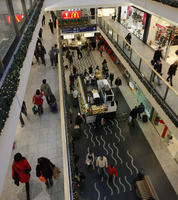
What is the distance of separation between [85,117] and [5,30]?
8515 mm

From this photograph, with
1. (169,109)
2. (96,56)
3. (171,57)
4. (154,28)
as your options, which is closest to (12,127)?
(169,109)

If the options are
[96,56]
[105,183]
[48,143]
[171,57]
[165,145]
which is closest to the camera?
[48,143]

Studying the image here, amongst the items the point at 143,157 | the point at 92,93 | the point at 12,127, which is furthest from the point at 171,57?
the point at 12,127

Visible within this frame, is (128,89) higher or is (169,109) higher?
(169,109)

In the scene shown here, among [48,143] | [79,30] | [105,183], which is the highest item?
[79,30]

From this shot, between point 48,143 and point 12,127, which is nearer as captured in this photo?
point 12,127

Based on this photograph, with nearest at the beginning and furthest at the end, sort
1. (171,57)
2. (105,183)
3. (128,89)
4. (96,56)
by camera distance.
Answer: (105,183) → (171,57) → (128,89) → (96,56)

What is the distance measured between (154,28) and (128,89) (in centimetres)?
537

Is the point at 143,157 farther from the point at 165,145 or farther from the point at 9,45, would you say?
the point at 9,45

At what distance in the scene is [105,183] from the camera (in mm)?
8562

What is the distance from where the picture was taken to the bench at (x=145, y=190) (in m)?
7.43

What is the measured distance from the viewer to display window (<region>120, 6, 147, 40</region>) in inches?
668

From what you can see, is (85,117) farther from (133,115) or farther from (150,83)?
(150,83)

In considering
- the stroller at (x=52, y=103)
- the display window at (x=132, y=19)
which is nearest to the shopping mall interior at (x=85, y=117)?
the stroller at (x=52, y=103)
